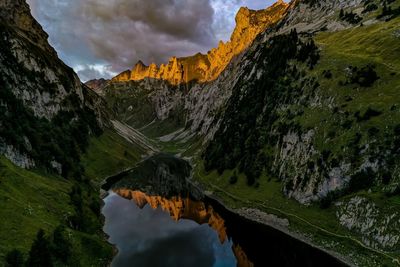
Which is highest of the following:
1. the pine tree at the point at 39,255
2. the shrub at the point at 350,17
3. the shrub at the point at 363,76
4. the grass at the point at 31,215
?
the shrub at the point at 350,17

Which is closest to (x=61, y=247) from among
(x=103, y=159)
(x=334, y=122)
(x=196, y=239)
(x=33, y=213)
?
(x=33, y=213)

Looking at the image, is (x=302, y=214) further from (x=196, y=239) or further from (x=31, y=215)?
(x=31, y=215)

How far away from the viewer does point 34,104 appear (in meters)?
133

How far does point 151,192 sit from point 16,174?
70.5 meters

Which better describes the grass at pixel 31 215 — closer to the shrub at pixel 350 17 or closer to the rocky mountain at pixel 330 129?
the rocky mountain at pixel 330 129

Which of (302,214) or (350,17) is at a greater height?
(350,17)

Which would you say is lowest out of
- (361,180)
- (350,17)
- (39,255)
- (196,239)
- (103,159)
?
(196,239)

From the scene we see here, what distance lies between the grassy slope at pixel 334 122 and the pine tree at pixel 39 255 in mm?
44848

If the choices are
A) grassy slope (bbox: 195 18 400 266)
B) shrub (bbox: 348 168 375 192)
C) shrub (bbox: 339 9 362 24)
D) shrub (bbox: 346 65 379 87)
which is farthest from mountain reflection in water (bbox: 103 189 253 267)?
shrub (bbox: 339 9 362 24)

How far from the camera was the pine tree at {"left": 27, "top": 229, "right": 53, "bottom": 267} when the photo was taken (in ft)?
137

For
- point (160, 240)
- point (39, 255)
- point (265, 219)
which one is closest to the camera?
point (39, 255)

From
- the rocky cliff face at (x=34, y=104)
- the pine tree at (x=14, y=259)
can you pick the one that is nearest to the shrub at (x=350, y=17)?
the rocky cliff face at (x=34, y=104)

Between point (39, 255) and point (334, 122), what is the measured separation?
245 ft

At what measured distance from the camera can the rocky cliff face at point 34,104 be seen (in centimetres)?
9231
